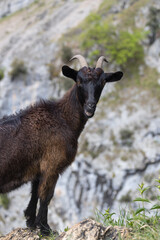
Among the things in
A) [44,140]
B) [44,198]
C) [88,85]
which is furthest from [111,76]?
[44,198]

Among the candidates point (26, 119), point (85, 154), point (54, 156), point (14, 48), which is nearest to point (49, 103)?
point (26, 119)

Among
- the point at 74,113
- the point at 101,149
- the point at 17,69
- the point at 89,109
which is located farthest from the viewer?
the point at 17,69

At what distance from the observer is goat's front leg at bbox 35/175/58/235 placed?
5.38 meters

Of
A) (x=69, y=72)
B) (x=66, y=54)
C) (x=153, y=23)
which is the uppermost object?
(x=69, y=72)

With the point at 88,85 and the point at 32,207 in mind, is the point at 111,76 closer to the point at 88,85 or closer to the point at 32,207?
the point at 88,85

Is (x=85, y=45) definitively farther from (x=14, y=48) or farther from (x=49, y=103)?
(x=49, y=103)

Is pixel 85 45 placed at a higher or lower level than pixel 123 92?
higher

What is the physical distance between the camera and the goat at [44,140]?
5.22m

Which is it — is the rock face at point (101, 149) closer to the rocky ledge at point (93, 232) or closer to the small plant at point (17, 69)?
the small plant at point (17, 69)

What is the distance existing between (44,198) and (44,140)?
1035 mm

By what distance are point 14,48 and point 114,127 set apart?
16.8 meters

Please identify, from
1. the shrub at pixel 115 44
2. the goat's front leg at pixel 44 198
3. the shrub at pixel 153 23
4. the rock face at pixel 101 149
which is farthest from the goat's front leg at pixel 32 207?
the shrub at pixel 153 23

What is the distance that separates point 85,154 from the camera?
21.2m

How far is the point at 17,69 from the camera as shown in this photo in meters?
27.0
